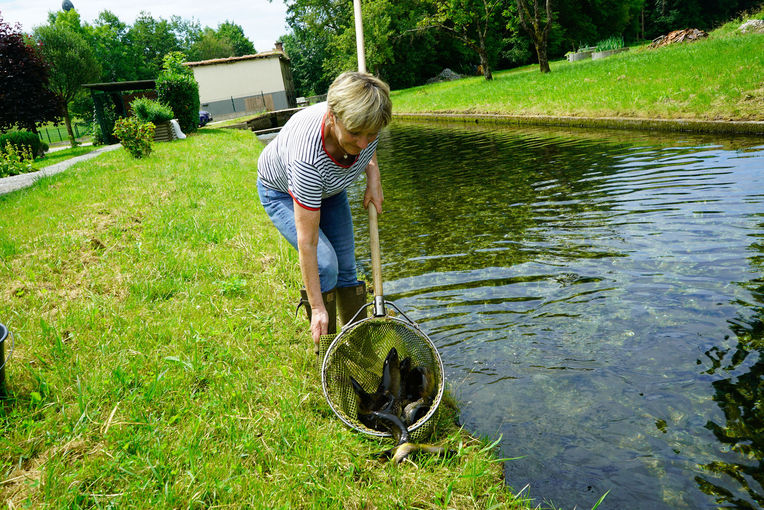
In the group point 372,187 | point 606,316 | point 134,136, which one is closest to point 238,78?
point 134,136

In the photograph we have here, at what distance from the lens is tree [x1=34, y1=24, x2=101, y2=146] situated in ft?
131

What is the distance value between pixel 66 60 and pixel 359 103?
48513mm

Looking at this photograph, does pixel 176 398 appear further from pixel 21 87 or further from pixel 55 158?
pixel 21 87

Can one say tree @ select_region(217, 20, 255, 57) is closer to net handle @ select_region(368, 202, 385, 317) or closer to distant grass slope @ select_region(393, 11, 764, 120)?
distant grass slope @ select_region(393, 11, 764, 120)

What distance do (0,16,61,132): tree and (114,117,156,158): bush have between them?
1106 centimetres

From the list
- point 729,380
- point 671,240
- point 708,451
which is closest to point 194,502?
point 708,451

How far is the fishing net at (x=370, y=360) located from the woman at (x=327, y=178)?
206 mm

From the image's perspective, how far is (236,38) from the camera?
10438cm

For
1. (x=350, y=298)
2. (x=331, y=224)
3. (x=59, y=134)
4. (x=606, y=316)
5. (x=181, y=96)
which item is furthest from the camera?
(x=59, y=134)

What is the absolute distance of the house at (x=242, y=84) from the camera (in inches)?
1906

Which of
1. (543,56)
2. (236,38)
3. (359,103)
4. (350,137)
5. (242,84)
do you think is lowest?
(350,137)

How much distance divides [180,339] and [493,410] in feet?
7.36

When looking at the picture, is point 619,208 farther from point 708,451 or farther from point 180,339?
point 180,339

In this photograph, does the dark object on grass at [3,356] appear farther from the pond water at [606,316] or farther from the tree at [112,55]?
the tree at [112,55]
